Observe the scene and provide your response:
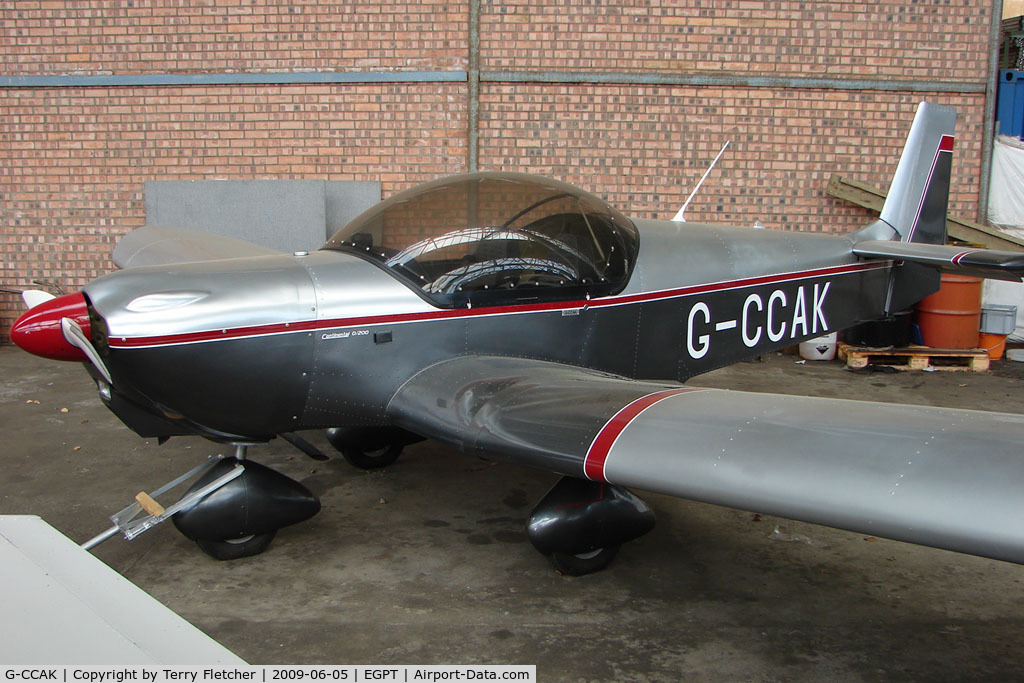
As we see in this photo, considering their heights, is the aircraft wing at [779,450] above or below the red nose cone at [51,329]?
below

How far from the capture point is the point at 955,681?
8.64ft

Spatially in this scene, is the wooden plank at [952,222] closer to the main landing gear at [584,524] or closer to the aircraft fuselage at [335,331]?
the aircraft fuselage at [335,331]

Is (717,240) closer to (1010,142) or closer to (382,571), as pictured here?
(382,571)

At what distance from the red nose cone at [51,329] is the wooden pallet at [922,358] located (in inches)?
266

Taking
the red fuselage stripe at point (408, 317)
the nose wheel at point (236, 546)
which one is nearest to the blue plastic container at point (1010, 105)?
the red fuselage stripe at point (408, 317)

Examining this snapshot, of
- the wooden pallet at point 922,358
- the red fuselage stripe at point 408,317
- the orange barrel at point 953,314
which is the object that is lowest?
the wooden pallet at point 922,358

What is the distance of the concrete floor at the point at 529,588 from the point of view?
277 cm

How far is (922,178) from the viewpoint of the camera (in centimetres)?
598

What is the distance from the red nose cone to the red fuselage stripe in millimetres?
205

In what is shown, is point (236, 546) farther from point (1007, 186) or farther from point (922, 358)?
point (1007, 186)

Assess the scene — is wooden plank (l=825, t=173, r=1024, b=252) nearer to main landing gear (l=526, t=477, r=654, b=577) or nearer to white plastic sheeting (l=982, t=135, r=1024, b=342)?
white plastic sheeting (l=982, t=135, r=1024, b=342)

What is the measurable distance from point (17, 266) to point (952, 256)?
361 inches

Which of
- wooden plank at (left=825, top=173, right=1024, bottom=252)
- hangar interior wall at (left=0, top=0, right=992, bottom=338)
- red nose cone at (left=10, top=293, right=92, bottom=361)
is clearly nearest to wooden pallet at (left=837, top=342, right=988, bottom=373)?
wooden plank at (left=825, top=173, right=1024, bottom=252)

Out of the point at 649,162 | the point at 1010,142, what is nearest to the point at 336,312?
the point at 649,162
